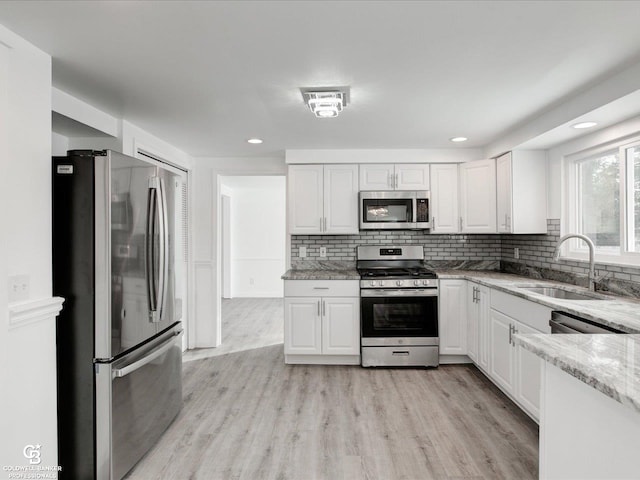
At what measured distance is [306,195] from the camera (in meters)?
4.09

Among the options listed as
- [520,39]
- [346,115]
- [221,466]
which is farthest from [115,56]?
[221,466]

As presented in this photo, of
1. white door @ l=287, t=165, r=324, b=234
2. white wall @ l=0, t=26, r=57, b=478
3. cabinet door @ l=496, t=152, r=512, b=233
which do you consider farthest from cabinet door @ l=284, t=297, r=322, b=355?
white wall @ l=0, t=26, r=57, b=478

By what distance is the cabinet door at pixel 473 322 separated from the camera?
3.49 meters

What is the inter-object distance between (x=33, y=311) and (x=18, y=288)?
129 mm

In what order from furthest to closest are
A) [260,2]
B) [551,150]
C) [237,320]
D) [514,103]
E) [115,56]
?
1. [237,320]
2. [551,150]
3. [514,103]
4. [115,56]
5. [260,2]

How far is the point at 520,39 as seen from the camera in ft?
5.75

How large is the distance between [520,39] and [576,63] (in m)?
0.50

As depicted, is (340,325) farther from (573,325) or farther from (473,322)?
(573,325)

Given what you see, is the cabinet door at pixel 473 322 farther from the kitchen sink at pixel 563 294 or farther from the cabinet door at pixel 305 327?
the cabinet door at pixel 305 327

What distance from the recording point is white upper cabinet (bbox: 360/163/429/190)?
13.4 ft

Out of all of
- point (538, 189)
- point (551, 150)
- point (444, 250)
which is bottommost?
point (444, 250)

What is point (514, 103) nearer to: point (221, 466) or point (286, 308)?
point (286, 308)

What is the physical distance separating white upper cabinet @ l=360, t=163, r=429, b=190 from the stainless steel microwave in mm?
97

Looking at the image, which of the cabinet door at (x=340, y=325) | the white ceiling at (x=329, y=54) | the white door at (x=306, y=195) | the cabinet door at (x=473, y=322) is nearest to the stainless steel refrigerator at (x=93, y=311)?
the white ceiling at (x=329, y=54)
